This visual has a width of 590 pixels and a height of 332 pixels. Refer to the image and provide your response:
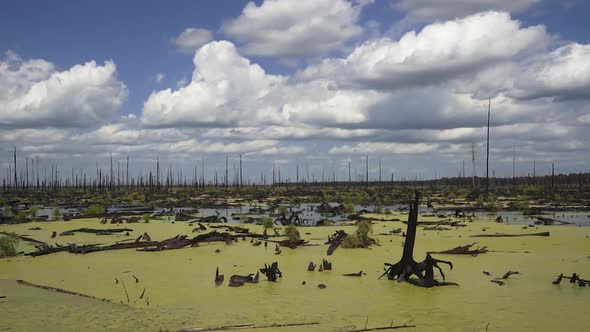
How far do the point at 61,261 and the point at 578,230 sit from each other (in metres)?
17.9

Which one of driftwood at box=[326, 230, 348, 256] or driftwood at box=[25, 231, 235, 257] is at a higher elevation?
driftwood at box=[326, 230, 348, 256]

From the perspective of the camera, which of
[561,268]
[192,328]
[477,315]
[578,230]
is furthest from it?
[578,230]

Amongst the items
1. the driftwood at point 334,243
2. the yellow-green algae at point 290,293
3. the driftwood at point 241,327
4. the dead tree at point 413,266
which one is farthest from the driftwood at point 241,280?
the driftwood at point 334,243

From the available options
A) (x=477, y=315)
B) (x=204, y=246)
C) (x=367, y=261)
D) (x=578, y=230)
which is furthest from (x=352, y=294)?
(x=578, y=230)

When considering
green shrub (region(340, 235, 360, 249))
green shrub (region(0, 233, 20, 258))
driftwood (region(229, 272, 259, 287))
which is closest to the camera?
driftwood (region(229, 272, 259, 287))

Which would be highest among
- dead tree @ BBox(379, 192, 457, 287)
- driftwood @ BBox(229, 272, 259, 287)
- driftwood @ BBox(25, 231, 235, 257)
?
dead tree @ BBox(379, 192, 457, 287)

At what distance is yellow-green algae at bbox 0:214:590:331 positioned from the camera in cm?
712

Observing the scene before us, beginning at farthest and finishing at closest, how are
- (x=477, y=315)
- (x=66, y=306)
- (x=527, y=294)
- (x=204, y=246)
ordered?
1. (x=204, y=246)
2. (x=527, y=294)
3. (x=66, y=306)
4. (x=477, y=315)

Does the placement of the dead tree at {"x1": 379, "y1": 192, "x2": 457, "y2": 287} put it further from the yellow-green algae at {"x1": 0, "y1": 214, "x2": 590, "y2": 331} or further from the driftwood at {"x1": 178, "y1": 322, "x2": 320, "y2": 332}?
the driftwood at {"x1": 178, "y1": 322, "x2": 320, "y2": 332}

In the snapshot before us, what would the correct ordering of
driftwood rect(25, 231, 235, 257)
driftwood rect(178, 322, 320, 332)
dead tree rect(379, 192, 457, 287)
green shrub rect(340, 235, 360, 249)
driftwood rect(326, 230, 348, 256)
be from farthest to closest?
green shrub rect(340, 235, 360, 249) < driftwood rect(25, 231, 235, 257) < driftwood rect(326, 230, 348, 256) < dead tree rect(379, 192, 457, 287) < driftwood rect(178, 322, 320, 332)

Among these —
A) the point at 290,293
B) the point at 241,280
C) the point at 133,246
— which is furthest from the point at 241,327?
the point at 133,246

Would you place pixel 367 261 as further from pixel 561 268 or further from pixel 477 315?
pixel 477 315

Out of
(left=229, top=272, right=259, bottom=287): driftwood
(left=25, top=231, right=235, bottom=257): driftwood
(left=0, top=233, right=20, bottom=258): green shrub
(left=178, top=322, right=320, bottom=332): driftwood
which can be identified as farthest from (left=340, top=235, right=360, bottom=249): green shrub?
(left=0, top=233, right=20, bottom=258): green shrub

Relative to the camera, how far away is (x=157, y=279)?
34.0 feet
